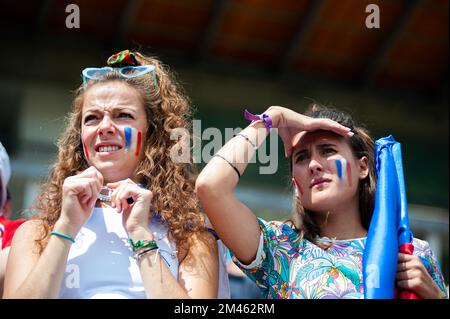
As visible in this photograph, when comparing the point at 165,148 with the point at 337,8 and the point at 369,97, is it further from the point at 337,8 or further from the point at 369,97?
the point at 369,97

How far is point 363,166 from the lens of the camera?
302 cm

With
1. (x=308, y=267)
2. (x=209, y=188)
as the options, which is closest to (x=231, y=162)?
(x=209, y=188)

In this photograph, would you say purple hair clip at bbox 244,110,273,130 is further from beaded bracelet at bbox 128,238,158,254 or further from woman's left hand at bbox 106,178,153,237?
beaded bracelet at bbox 128,238,158,254

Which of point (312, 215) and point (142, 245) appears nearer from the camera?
point (142, 245)

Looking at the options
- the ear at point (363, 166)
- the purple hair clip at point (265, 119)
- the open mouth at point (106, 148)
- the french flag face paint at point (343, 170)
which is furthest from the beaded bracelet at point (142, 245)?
the ear at point (363, 166)

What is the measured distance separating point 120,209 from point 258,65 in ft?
19.7

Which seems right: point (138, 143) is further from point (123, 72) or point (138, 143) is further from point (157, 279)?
point (157, 279)

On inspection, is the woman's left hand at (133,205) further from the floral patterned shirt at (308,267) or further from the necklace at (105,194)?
the floral patterned shirt at (308,267)

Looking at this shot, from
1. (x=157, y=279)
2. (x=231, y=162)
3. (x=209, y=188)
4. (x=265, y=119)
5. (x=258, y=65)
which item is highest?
(x=258, y=65)

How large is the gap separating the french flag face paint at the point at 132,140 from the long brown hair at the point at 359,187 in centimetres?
72

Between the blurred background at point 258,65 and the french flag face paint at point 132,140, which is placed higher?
the blurred background at point 258,65

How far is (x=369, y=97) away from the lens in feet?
28.6

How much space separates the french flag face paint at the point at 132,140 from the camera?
2.80 metres

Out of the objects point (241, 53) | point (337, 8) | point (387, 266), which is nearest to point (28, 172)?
point (241, 53)
